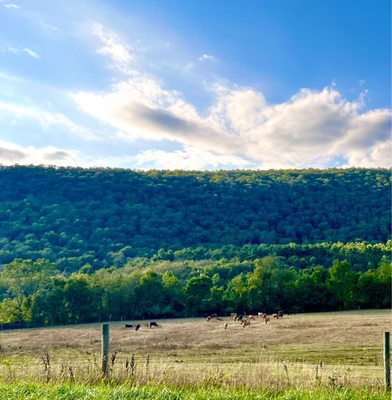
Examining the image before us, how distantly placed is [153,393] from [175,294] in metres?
65.4

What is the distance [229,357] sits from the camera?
27.1m

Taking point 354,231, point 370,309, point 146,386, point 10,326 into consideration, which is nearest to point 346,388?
point 146,386

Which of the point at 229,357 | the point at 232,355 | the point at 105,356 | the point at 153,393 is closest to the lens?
the point at 153,393

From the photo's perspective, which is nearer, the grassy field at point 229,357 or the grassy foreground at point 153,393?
the grassy foreground at point 153,393

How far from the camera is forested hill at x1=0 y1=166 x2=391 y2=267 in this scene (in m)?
116

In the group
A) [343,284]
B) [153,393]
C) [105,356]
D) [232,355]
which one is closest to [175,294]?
[343,284]

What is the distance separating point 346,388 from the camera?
428 inches

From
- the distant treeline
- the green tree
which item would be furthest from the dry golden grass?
the green tree

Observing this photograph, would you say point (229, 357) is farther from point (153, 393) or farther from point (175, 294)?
point (175, 294)

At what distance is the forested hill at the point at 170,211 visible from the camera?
11562cm

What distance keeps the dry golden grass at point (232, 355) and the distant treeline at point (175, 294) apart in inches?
668

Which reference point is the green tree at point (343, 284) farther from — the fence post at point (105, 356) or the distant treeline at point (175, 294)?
the fence post at point (105, 356)

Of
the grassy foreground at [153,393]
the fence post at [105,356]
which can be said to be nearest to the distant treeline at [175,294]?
the fence post at [105,356]

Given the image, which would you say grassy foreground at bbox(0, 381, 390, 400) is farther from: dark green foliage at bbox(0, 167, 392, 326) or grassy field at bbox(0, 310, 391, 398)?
dark green foliage at bbox(0, 167, 392, 326)
